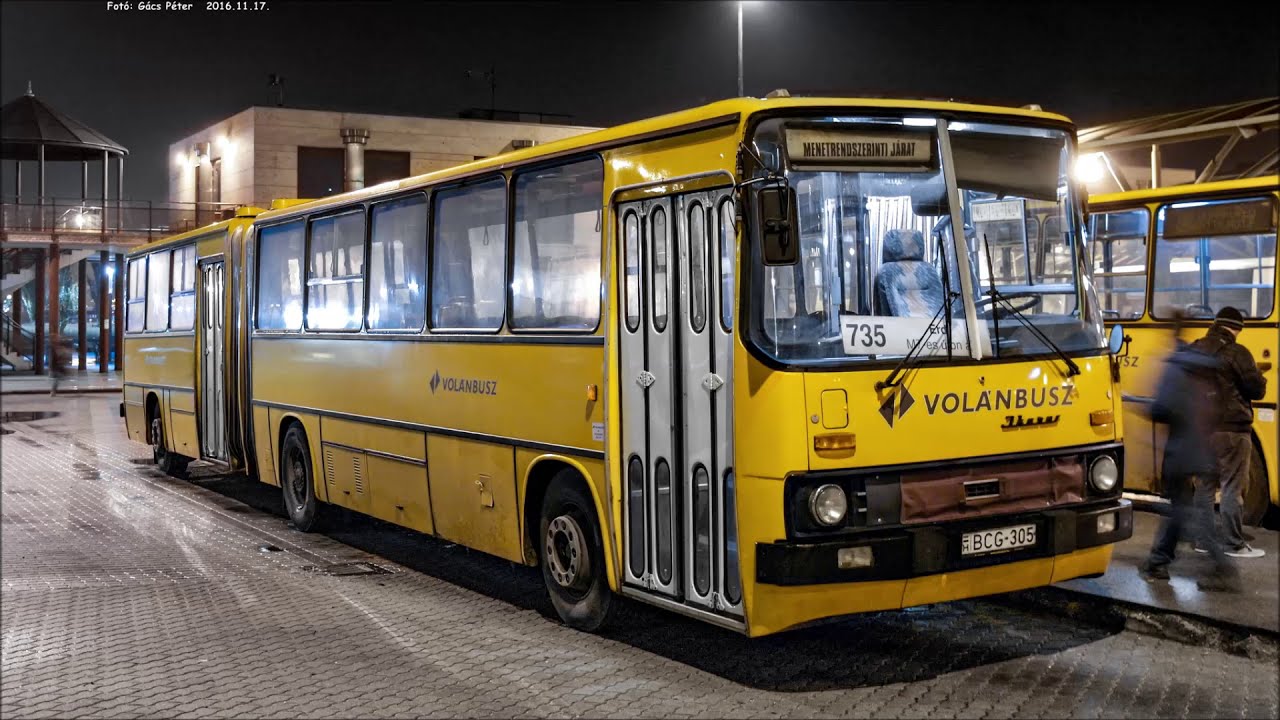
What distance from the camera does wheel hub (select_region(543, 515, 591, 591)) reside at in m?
8.06

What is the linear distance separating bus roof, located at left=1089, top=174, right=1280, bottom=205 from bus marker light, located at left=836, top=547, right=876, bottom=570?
266 inches

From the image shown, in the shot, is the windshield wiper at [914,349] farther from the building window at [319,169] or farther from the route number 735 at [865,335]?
the building window at [319,169]

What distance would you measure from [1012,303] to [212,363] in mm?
10619

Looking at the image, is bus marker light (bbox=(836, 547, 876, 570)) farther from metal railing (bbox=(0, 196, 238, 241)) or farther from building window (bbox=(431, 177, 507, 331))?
metal railing (bbox=(0, 196, 238, 241))

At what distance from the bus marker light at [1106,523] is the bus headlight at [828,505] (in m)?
1.61

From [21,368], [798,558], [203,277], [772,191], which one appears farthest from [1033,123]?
[21,368]

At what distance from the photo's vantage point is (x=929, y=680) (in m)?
Answer: 6.84

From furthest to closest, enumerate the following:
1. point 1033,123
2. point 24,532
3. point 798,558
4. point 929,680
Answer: point 24,532 → point 1033,123 → point 929,680 → point 798,558

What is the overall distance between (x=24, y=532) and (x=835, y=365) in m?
8.92

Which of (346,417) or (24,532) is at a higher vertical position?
(346,417)

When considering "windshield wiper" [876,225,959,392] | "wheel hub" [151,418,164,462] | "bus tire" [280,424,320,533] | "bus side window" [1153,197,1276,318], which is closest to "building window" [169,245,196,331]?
"wheel hub" [151,418,164,462]

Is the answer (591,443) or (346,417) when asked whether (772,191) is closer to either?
(591,443)

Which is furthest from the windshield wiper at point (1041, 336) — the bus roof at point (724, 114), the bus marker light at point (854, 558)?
the bus marker light at point (854, 558)

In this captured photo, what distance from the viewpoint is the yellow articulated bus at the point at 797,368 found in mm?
6570
